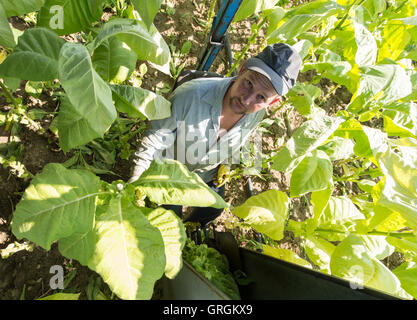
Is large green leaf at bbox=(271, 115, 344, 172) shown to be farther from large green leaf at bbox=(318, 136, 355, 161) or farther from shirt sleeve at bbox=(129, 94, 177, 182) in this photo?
shirt sleeve at bbox=(129, 94, 177, 182)

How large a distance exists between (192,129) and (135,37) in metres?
0.63

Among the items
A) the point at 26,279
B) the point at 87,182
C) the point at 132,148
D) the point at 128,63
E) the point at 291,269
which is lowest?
the point at 26,279

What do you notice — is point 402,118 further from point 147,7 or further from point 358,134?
point 147,7

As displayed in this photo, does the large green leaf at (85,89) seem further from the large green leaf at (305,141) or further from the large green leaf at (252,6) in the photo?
the large green leaf at (252,6)

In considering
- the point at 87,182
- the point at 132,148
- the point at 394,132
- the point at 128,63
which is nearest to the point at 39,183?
the point at 87,182

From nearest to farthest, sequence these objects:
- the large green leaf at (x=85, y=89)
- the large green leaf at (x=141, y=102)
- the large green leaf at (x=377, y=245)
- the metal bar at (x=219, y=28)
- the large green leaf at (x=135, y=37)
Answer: the large green leaf at (x=85, y=89) → the large green leaf at (x=135, y=37) → the large green leaf at (x=141, y=102) → the large green leaf at (x=377, y=245) → the metal bar at (x=219, y=28)

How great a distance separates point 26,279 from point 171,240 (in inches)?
37.9

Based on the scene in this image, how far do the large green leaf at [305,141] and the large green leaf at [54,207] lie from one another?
2.21ft

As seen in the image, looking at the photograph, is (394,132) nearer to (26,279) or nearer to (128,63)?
(128,63)

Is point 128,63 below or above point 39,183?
above

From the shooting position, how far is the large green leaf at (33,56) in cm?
70

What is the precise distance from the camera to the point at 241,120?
1.35 metres

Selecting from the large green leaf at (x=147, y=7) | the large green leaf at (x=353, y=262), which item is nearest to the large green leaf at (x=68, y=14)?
the large green leaf at (x=147, y=7)

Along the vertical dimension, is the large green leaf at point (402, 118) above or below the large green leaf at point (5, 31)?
below
